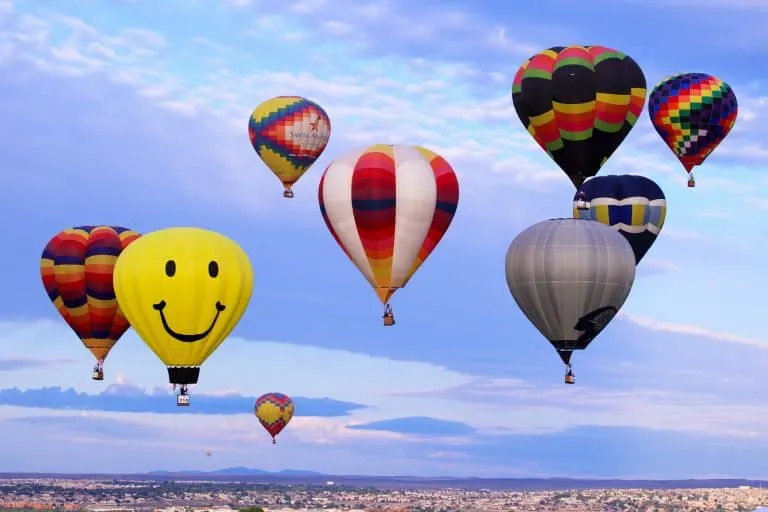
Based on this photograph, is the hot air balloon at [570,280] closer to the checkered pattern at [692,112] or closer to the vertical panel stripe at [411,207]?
the vertical panel stripe at [411,207]

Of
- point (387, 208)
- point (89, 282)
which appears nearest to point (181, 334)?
point (387, 208)

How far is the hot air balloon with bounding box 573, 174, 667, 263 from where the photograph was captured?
5462cm

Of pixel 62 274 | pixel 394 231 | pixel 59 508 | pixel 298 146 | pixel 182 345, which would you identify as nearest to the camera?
pixel 182 345

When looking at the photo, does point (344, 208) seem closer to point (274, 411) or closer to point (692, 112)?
point (692, 112)

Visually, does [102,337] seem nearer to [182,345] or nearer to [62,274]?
[62,274]

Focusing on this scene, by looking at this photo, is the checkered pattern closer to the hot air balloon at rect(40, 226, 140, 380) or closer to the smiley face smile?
the hot air balloon at rect(40, 226, 140, 380)

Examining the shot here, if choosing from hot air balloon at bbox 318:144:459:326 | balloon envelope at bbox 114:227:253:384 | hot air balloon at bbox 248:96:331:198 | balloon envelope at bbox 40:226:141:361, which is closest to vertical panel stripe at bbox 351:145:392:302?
hot air balloon at bbox 318:144:459:326

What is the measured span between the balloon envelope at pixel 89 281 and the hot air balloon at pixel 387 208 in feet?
27.9

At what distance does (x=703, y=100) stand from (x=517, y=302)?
52.2ft

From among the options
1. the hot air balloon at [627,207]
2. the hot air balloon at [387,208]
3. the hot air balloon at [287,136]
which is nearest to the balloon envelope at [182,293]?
the hot air balloon at [387,208]

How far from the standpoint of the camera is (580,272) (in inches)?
1783

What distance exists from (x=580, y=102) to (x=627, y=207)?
6314mm

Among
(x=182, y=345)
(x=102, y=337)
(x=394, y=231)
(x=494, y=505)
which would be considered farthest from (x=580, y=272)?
(x=494, y=505)

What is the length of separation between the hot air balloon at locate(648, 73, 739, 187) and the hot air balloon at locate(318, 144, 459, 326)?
40.7 feet
